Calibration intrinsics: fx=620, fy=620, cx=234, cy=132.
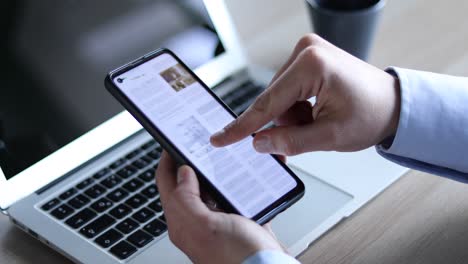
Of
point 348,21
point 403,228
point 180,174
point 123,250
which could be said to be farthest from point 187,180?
point 348,21

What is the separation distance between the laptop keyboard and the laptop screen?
0.06 meters

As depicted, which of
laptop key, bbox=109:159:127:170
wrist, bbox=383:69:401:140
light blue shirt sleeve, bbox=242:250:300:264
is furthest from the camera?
laptop key, bbox=109:159:127:170

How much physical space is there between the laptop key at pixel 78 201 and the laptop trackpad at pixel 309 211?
20cm

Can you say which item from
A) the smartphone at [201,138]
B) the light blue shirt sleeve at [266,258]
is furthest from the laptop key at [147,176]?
the light blue shirt sleeve at [266,258]

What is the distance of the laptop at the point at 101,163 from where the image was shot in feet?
2.02

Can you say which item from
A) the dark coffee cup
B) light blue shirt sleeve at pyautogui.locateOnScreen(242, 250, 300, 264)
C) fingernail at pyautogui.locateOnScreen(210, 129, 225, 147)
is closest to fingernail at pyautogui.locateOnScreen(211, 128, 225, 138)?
fingernail at pyautogui.locateOnScreen(210, 129, 225, 147)

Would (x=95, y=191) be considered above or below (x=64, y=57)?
below

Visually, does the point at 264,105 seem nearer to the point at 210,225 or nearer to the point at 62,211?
the point at 210,225

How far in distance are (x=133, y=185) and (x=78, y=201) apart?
6 centimetres

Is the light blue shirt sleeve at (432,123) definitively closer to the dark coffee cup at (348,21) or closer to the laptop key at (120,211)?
the dark coffee cup at (348,21)

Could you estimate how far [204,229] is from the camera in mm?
504

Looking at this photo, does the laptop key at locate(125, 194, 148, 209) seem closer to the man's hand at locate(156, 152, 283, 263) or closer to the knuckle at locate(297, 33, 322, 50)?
the man's hand at locate(156, 152, 283, 263)

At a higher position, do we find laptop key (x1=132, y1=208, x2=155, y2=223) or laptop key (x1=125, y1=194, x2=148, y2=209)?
laptop key (x1=125, y1=194, x2=148, y2=209)

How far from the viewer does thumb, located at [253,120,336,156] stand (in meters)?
0.55
